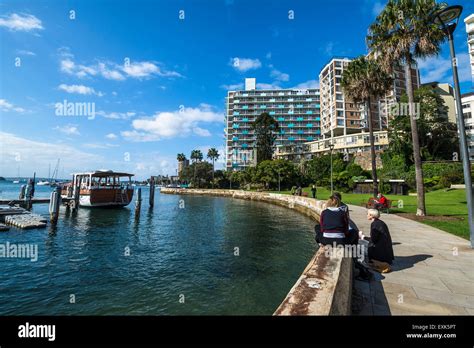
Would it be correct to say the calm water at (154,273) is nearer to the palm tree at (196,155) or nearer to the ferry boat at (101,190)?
the ferry boat at (101,190)

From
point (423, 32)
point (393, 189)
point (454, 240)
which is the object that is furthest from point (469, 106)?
point (454, 240)

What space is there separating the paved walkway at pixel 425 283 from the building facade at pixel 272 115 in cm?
9842

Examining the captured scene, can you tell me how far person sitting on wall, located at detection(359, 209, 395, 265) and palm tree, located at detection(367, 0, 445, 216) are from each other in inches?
469

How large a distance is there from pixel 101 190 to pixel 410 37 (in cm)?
3749

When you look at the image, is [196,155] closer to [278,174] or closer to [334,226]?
[278,174]

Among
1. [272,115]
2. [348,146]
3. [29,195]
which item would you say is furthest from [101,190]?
[272,115]

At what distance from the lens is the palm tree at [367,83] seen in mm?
22297

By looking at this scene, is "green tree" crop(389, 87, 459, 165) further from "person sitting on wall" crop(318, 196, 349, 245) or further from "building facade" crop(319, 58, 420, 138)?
"person sitting on wall" crop(318, 196, 349, 245)

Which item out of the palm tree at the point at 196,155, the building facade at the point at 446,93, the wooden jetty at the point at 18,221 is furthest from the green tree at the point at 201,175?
the building facade at the point at 446,93

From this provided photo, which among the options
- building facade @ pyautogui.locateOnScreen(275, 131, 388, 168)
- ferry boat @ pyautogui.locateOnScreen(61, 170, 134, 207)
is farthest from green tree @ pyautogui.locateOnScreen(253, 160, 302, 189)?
ferry boat @ pyautogui.locateOnScreen(61, 170, 134, 207)

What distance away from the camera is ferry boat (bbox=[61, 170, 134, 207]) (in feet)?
108
